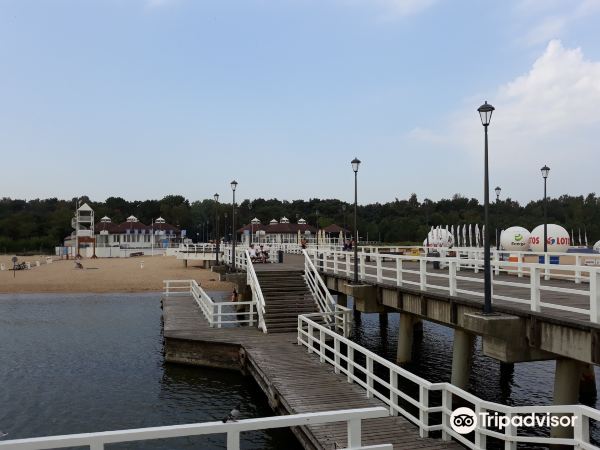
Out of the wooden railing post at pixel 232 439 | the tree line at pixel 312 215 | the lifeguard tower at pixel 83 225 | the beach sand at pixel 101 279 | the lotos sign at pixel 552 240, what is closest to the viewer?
the wooden railing post at pixel 232 439

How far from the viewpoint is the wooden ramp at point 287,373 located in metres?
9.77

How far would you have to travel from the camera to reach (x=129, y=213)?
16838 cm

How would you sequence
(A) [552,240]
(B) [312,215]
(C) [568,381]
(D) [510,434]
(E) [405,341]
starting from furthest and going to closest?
(B) [312,215], (A) [552,240], (E) [405,341], (C) [568,381], (D) [510,434]

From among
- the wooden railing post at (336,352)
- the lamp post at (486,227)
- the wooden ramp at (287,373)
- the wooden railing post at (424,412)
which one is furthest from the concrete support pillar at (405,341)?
the wooden railing post at (424,412)

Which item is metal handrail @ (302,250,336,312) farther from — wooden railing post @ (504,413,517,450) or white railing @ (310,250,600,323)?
wooden railing post @ (504,413,517,450)

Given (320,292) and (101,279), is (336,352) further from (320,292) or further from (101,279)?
(101,279)

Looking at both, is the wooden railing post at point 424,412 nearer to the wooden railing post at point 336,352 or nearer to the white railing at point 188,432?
the white railing at point 188,432

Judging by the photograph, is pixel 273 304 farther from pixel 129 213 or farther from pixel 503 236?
pixel 129 213

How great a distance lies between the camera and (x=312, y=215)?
138125 mm

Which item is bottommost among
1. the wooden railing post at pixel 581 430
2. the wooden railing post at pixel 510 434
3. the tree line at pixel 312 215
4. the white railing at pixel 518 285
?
the wooden railing post at pixel 510 434

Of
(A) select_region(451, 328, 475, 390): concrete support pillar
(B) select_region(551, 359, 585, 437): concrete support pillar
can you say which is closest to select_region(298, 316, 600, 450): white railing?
(A) select_region(451, 328, 475, 390): concrete support pillar

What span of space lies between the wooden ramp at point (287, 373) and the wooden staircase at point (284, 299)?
0.85 meters

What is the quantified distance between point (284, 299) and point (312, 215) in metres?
116

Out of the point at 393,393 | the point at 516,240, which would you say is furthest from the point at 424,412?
the point at 516,240
